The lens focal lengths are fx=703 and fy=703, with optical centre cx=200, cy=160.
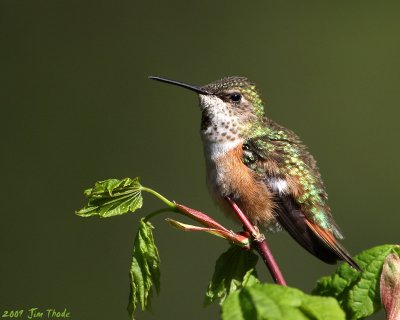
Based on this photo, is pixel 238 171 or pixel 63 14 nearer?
pixel 238 171

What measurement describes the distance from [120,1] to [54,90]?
1.93 metres

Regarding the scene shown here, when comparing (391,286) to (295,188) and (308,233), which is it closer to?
(308,233)

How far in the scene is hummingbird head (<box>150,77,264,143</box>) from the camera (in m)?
3.01

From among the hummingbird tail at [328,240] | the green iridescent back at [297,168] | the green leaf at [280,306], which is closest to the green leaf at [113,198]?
the green leaf at [280,306]

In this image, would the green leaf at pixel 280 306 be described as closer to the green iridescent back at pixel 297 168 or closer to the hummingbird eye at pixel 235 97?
the green iridescent back at pixel 297 168

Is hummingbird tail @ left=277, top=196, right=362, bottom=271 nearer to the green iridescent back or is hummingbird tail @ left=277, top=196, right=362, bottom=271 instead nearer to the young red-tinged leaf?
the green iridescent back

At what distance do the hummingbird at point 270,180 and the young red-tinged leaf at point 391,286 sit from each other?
2.48 ft

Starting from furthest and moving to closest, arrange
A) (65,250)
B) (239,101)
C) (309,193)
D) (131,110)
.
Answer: (131,110) → (65,250) → (239,101) → (309,193)

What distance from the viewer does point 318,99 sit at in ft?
28.9

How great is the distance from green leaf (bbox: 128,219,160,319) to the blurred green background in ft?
14.1

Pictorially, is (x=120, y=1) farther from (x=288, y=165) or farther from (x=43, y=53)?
(x=288, y=165)

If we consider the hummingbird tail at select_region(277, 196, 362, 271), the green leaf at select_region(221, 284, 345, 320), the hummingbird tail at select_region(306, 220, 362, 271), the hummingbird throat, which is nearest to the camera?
the green leaf at select_region(221, 284, 345, 320)

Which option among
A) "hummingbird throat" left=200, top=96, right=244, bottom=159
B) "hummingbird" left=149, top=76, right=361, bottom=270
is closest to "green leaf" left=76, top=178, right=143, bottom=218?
"hummingbird" left=149, top=76, right=361, bottom=270

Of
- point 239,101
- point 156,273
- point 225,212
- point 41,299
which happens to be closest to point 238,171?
point 225,212
